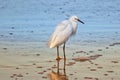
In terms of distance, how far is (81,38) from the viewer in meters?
12.9

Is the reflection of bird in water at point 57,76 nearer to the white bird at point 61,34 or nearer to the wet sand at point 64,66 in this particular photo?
the wet sand at point 64,66

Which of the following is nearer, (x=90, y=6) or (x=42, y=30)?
(x=42, y=30)

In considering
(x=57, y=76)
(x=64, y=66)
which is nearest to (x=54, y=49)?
(x=64, y=66)

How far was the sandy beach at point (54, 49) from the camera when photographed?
344 inches

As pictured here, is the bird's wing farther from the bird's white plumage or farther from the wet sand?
the wet sand

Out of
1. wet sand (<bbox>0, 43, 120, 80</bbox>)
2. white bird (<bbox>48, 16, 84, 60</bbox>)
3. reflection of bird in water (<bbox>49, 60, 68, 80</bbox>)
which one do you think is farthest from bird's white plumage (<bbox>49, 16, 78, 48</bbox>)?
reflection of bird in water (<bbox>49, 60, 68, 80</bbox>)

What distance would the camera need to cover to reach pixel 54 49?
37.0 ft

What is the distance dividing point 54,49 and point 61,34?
3.79 ft

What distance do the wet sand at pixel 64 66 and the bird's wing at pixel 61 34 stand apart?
0.39m

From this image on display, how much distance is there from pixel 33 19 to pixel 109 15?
320 cm

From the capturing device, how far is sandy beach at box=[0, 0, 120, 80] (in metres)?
8.75

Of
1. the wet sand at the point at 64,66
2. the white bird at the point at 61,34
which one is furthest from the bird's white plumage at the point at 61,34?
the wet sand at the point at 64,66

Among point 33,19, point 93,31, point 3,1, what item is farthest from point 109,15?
point 3,1

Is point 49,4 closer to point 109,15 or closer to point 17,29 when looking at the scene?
point 109,15
